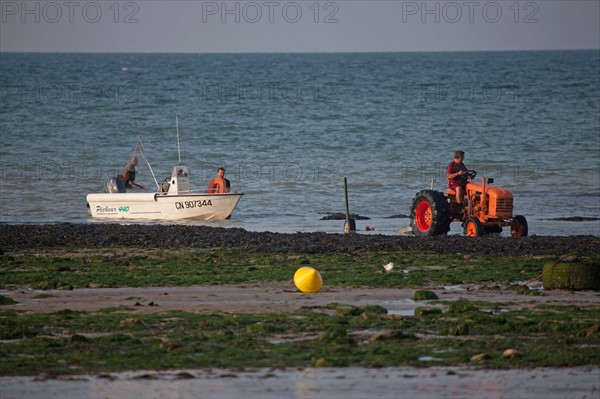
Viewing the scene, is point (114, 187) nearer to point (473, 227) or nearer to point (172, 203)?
point (172, 203)

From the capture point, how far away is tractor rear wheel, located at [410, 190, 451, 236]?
19.5m

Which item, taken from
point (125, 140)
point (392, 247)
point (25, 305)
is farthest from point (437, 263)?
point (125, 140)

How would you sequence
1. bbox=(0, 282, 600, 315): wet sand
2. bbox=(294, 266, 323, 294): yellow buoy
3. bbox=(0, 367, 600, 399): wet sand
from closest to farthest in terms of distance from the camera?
bbox=(0, 367, 600, 399): wet sand → bbox=(0, 282, 600, 315): wet sand → bbox=(294, 266, 323, 294): yellow buoy

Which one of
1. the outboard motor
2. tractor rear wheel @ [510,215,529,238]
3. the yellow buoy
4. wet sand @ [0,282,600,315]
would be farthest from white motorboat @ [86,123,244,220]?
the yellow buoy

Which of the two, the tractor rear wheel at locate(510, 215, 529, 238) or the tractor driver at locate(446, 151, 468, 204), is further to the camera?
the tractor driver at locate(446, 151, 468, 204)

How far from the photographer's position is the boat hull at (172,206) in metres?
24.5

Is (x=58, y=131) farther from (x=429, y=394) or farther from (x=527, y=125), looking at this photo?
(x=429, y=394)

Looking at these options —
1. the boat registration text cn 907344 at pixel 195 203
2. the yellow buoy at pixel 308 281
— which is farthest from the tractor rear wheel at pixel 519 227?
the boat registration text cn 907344 at pixel 195 203

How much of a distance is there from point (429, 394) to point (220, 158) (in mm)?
31417

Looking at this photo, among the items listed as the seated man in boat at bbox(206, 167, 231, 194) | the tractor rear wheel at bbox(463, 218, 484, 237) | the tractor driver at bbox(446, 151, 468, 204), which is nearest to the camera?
the tractor rear wheel at bbox(463, 218, 484, 237)

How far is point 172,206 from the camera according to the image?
24.6m

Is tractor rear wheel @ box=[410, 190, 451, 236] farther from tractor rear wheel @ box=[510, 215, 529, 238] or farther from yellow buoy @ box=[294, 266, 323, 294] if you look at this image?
yellow buoy @ box=[294, 266, 323, 294]

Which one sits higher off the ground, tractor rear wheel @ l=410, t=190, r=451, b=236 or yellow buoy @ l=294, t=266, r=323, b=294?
tractor rear wheel @ l=410, t=190, r=451, b=236

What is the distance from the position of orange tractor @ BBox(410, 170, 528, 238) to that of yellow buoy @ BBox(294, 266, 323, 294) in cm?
620
